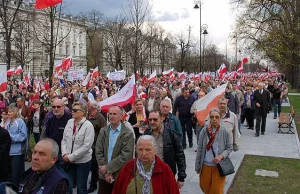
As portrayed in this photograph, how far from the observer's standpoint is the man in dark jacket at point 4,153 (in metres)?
4.73

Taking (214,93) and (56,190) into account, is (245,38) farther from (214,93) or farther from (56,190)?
(56,190)

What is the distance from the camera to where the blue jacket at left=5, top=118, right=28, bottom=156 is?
6.30 metres

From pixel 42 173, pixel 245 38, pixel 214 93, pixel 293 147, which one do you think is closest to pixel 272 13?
pixel 245 38

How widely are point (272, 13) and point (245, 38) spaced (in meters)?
11.3

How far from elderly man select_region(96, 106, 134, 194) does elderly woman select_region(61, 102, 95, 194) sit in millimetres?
464

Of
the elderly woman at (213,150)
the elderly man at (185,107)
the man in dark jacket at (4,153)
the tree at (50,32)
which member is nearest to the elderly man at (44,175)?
the man in dark jacket at (4,153)

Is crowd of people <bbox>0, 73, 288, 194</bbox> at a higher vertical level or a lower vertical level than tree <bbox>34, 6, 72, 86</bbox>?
lower

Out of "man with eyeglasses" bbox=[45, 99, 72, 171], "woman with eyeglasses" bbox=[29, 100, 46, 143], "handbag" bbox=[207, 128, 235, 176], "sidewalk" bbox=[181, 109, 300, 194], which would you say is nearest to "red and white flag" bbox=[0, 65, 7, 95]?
"woman with eyeglasses" bbox=[29, 100, 46, 143]

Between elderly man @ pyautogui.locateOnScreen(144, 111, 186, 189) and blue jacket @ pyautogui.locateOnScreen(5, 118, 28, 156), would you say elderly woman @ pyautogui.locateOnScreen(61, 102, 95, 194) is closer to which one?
blue jacket @ pyautogui.locateOnScreen(5, 118, 28, 156)

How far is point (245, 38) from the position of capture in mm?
42312

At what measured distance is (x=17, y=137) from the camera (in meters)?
6.30

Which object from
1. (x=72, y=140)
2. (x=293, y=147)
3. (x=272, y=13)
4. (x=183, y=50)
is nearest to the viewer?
(x=72, y=140)

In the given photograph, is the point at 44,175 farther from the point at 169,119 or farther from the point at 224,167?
the point at 169,119

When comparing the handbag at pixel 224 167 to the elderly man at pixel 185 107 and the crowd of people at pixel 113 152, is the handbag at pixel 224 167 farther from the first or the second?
the elderly man at pixel 185 107
